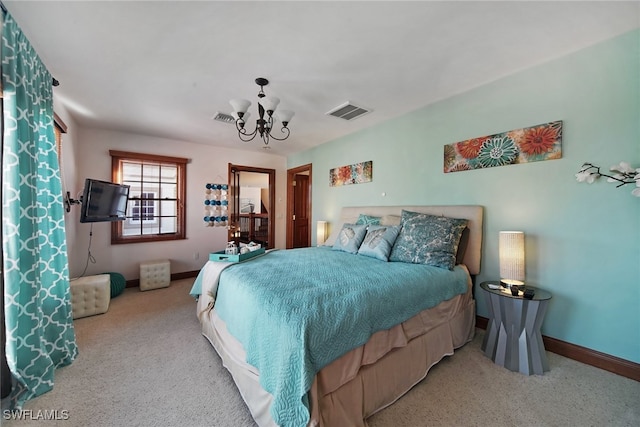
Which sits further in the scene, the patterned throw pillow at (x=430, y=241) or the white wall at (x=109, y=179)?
the white wall at (x=109, y=179)

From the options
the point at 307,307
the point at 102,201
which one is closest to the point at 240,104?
the point at 307,307

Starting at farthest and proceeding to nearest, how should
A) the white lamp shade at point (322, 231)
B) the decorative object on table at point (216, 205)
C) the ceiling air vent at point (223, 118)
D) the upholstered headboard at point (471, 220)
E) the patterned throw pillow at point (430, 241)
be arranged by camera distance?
1. the decorative object on table at point (216, 205)
2. the white lamp shade at point (322, 231)
3. the ceiling air vent at point (223, 118)
4. the upholstered headboard at point (471, 220)
5. the patterned throw pillow at point (430, 241)

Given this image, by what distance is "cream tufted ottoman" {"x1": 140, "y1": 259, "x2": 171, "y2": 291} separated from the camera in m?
3.93

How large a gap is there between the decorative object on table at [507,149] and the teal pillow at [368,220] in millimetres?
1037

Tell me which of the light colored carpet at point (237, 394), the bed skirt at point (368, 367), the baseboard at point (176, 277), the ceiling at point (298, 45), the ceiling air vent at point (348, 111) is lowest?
the light colored carpet at point (237, 394)

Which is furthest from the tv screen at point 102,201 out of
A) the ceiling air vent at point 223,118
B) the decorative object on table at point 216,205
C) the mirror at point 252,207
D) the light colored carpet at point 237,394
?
the mirror at point 252,207

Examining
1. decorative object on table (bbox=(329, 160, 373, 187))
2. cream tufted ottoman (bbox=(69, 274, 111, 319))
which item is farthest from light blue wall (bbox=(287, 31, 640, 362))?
cream tufted ottoman (bbox=(69, 274, 111, 319))

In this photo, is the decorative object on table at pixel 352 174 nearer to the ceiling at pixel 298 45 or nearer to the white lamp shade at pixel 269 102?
the ceiling at pixel 298 45

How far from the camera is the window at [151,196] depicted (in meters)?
4.13

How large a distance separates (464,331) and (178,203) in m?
4.74

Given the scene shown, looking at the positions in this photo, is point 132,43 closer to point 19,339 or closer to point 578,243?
point 19,339

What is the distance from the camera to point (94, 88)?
2646mm

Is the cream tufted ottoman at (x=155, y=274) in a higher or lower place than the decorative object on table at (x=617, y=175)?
lower

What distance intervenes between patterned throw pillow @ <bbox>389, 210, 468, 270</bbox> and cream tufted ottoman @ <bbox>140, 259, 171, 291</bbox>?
3638 millimetres
